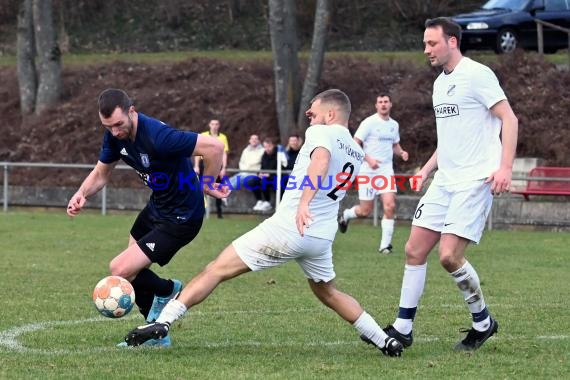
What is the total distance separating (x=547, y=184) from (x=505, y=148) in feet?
48.2

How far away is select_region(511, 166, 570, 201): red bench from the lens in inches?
839

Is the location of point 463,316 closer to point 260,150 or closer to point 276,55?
point 260,150

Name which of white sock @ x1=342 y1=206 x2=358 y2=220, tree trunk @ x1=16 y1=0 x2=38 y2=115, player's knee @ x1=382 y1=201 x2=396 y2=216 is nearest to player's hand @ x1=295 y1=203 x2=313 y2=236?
player's knee @ x1=382 y1=201 x2=396 y2=216

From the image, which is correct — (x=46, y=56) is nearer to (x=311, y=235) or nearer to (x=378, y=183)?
(x=378, y=183)

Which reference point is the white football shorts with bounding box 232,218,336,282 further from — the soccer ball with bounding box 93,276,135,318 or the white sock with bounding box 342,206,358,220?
the white sock with bounding box 342,206,358,220

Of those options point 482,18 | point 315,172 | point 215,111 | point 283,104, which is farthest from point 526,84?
point 315,172

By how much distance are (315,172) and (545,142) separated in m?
17.5

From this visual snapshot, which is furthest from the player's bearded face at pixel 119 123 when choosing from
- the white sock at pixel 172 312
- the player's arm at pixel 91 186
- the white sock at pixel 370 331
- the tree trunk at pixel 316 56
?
the tree trunk at pixel 316 56

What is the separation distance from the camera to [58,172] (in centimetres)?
2841

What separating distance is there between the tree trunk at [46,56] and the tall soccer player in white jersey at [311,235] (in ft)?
76.8

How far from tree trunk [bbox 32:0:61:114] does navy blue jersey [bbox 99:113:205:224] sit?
22556mm

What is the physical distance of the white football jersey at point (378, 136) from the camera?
51.7ft

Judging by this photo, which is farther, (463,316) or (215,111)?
(215,111)

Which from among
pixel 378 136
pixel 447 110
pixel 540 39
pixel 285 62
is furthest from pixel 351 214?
pixel 540 39
